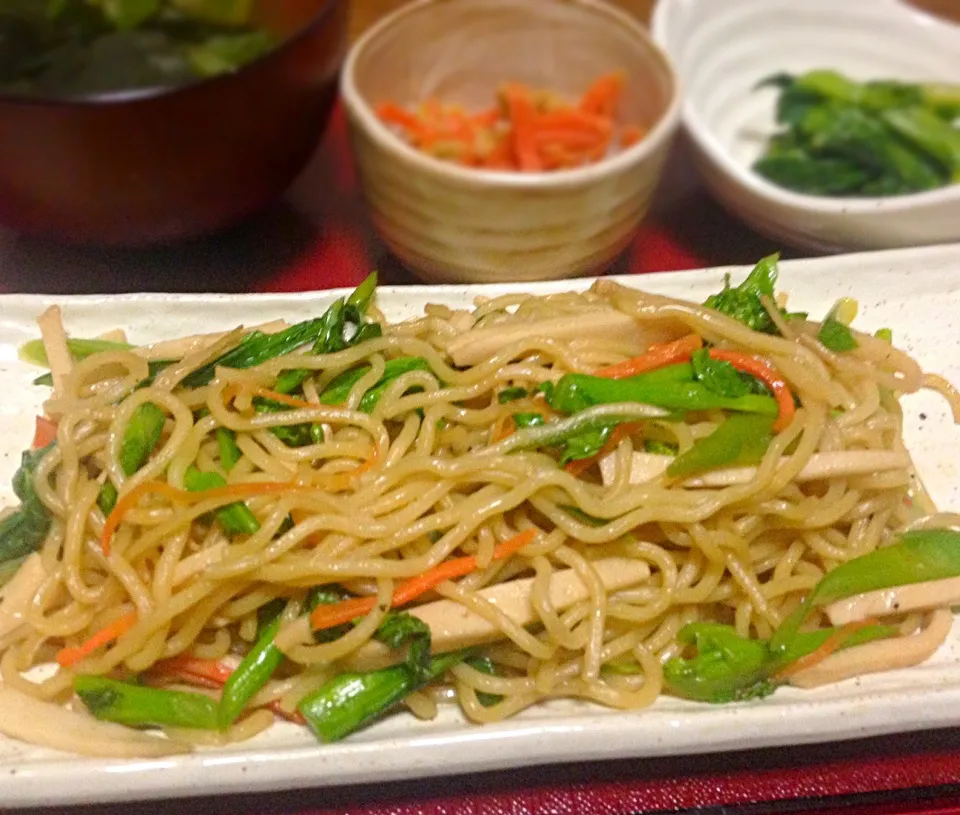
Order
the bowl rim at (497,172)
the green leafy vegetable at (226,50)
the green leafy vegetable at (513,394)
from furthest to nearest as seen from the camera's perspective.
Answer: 1. the green leafy vegetable at (226,50)
2. the bowl rim at (497,172)
3. the green leafy vegetable at (513,394)

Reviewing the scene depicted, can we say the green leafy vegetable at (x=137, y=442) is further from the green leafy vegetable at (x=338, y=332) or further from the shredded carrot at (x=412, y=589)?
the shredded carrot at (x=412, y=589)

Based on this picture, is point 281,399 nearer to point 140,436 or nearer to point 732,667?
point 140,436

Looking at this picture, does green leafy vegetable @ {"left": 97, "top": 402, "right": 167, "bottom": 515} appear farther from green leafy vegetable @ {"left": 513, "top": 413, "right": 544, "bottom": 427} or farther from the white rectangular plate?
green leafy vegetable @ {"left": 513, "top": 413, "right": 544, "bottom": 427}

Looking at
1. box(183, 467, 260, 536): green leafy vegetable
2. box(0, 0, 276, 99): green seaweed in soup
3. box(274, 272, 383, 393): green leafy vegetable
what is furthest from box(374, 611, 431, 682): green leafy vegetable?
box(0, 0, 276, 99): green seaweed in soup

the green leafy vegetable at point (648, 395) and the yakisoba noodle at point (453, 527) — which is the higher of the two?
the green leafy vegetable at point (648, 395)

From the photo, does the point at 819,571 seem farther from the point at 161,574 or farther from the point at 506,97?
the point at 506,97

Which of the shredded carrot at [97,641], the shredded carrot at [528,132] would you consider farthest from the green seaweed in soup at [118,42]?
the shredded carrot at [97,641]

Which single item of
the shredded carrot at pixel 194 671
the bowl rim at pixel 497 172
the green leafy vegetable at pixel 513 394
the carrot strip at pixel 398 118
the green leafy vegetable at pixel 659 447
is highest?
the bowl rim at pixel 497 172

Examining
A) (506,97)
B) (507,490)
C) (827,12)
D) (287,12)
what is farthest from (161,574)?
(827,12)
